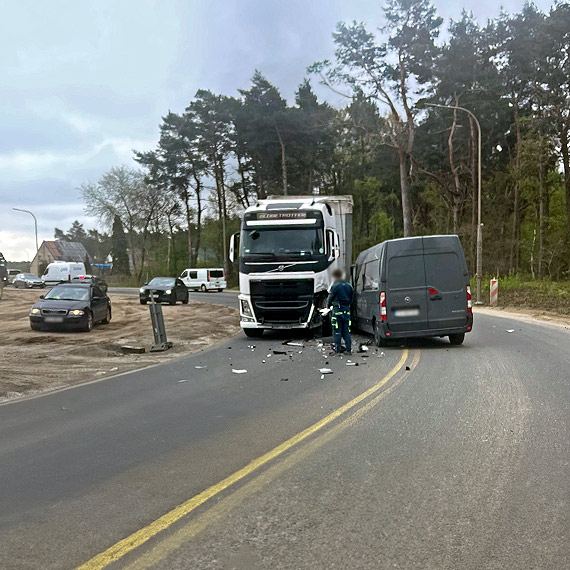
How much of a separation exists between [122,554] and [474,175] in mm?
44378

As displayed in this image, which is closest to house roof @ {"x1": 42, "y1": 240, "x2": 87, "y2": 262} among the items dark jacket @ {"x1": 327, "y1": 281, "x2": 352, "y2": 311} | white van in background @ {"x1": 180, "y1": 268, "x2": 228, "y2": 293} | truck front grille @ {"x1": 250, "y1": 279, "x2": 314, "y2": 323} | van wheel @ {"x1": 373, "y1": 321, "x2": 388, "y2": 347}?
white van in background @ {"x1": 180, "y1": 268, "x2": 228, "y2": 293}

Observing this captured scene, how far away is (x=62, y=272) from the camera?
47781mm

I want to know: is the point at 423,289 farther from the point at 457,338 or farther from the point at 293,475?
the point at 293,475

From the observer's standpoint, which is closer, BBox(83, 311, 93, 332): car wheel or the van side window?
the van side window

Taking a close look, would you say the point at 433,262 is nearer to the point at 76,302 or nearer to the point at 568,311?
the point at 76,302

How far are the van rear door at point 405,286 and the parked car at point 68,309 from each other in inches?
392

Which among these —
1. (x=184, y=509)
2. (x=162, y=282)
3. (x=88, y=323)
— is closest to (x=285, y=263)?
(x=88, y=323)

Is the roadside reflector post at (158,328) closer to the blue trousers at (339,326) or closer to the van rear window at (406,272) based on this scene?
the blue trousers at (339,326)

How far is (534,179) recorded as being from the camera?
40.7m

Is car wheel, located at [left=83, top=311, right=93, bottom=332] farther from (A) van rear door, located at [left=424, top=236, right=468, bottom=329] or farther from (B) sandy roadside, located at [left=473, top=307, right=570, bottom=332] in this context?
(B) sandy roadside, located at [left=473, top=307, right=570, bottom=332]

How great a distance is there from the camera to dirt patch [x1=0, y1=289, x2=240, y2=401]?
35.6ft

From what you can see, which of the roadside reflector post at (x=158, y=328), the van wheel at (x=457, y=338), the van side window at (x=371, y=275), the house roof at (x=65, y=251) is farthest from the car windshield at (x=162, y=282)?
the house roof at (x=65, y=251)

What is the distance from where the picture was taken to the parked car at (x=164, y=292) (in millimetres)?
34781

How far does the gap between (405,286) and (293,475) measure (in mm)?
9070
